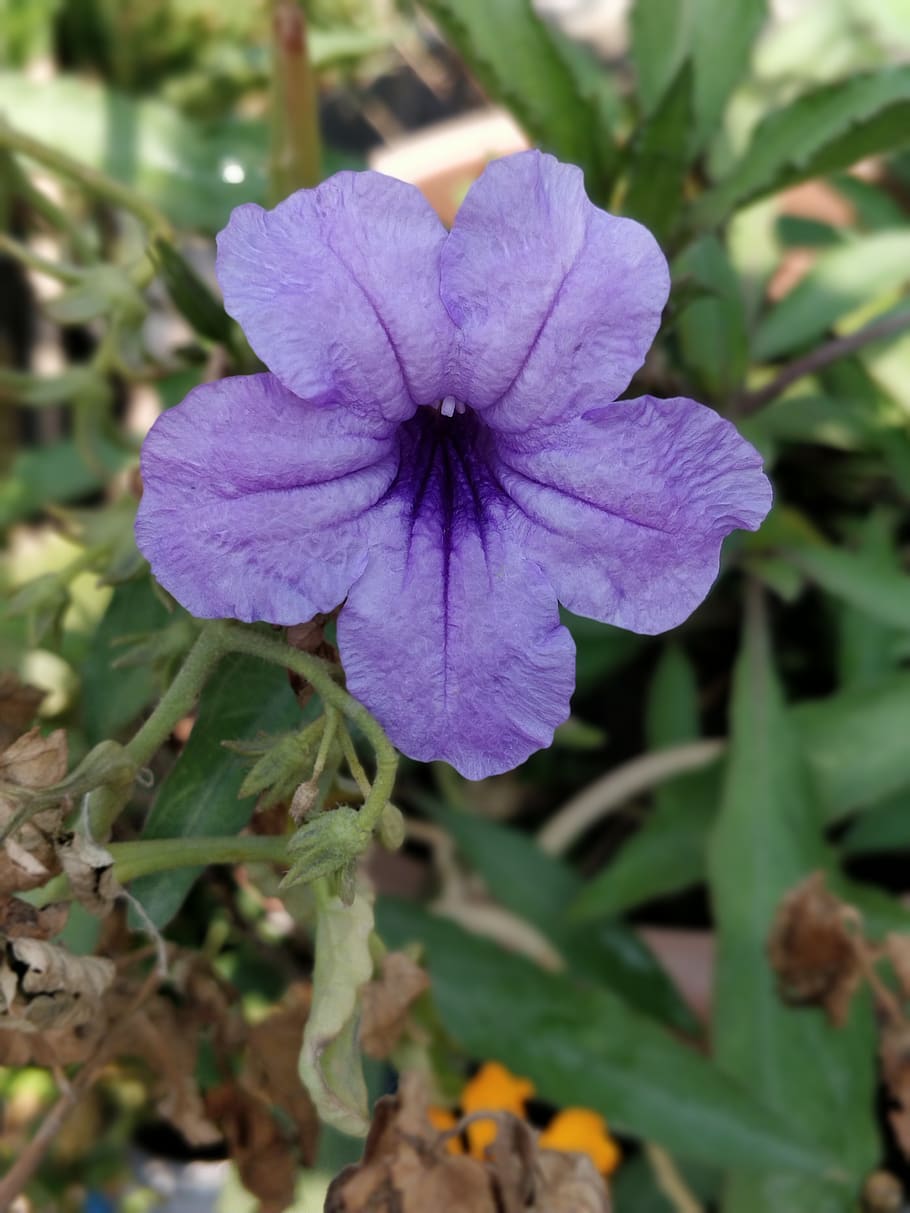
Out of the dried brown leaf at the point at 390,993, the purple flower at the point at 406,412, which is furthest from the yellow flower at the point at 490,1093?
the purple flower at the point at 406,412

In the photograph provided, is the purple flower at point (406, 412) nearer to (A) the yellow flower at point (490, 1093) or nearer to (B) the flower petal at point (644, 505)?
(B) the flower petal at point (644, 505)

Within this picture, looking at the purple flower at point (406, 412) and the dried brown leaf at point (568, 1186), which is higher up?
the purple flower at point (406, 412)

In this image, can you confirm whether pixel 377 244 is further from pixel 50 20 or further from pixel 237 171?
pixel 50 20

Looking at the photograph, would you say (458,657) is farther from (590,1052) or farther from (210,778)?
(590,1052)

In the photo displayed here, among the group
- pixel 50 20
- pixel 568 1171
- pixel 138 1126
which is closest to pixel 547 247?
pixel 568 1171

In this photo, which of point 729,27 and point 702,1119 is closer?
point 702,1119

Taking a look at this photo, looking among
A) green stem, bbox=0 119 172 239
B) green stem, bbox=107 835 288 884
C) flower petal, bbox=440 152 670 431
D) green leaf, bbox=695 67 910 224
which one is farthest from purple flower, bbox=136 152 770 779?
green leaf, bbox=695 67 910 224
